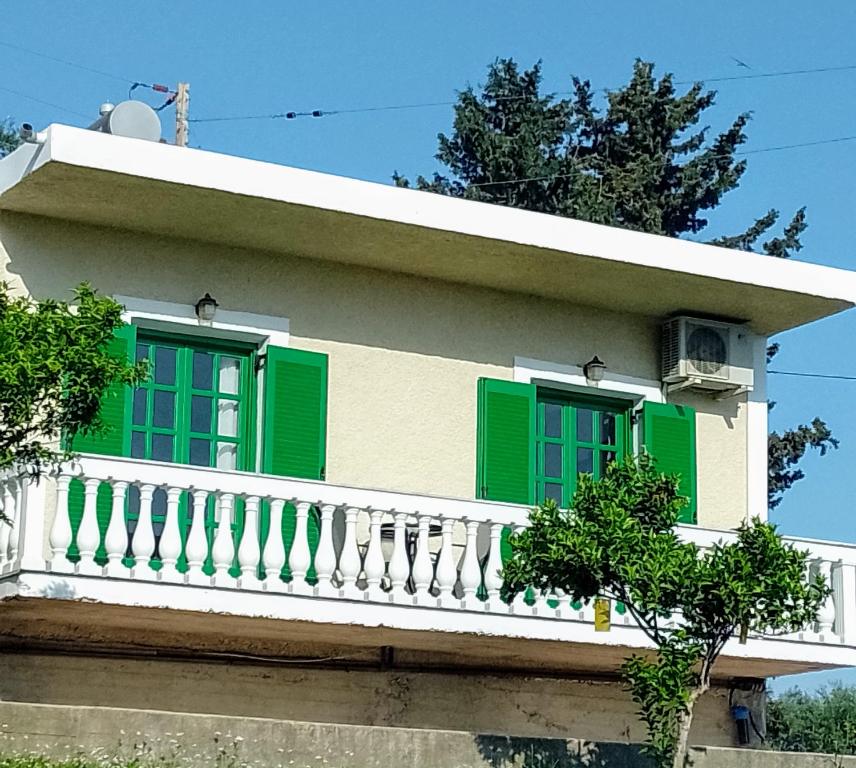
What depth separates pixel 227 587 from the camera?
37.2ft

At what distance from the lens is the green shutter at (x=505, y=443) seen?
13.5 meters

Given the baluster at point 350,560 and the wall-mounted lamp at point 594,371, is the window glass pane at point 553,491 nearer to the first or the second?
the wall-mounted lamp at point 594,371

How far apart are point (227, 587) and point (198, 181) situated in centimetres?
257

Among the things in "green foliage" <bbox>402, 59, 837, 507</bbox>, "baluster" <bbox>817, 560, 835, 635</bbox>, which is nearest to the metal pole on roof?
"green foliage" <bbox>402, 59, 837, 507</bbox>

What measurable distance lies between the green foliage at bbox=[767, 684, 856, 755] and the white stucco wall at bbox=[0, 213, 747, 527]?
1054 centimetres

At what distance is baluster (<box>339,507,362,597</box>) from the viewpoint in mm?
11711

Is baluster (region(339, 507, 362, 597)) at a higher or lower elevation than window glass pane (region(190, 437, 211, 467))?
lower

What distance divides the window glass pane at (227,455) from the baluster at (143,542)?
156cm

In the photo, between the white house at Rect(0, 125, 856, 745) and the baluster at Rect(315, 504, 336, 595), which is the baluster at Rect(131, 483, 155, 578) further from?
the baluster at Rect(315, 504, 336, 595)

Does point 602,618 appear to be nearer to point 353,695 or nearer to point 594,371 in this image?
point 353,695

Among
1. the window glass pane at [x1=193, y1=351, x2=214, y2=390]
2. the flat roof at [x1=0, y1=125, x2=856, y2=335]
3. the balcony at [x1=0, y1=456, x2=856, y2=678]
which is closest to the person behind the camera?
the balcony at [x1=0, y1=456, x2=856, y2=678]

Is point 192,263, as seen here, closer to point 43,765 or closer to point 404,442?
point 404,442

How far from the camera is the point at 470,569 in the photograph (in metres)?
12.1

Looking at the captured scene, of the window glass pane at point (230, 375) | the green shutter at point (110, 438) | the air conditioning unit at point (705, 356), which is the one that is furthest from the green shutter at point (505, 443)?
the green shutter at point (110, 438)
